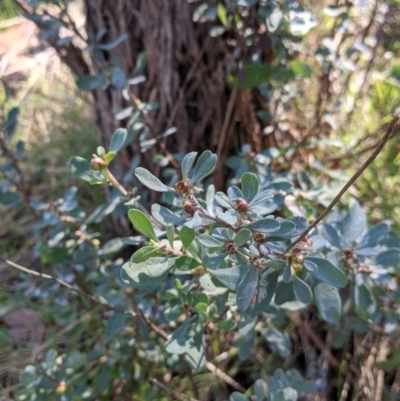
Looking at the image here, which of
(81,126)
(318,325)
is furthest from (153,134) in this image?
(81,126)

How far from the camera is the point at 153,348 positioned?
1289 millimetres

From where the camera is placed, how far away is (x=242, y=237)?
669 millimetres

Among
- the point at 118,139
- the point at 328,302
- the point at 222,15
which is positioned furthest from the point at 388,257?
the point at 222,15

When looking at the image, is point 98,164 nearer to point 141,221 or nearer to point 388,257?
point 141,221

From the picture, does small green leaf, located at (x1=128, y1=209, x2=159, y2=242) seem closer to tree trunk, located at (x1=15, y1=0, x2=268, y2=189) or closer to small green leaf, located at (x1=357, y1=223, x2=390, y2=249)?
small green leaf, located at (x1=357, y1=223, x2=390, y2=249)

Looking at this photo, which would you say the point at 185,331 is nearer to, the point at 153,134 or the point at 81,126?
the point at 153,134

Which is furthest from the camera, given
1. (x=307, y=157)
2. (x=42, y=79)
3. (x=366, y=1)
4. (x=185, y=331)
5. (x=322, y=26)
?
(x=42, y=79)

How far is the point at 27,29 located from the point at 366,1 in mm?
2411

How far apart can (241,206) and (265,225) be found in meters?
0.05

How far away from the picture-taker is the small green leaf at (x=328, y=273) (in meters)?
0.76

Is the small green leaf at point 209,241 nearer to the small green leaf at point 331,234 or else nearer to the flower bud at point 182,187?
the flower bud at point 182,187

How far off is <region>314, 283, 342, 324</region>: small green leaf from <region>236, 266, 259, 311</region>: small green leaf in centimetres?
19

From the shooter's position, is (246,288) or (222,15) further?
(222,15)

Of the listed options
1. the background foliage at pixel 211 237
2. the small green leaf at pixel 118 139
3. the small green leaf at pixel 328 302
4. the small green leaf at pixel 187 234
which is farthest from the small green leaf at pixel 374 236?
the small green leaf at pixel 118 139
